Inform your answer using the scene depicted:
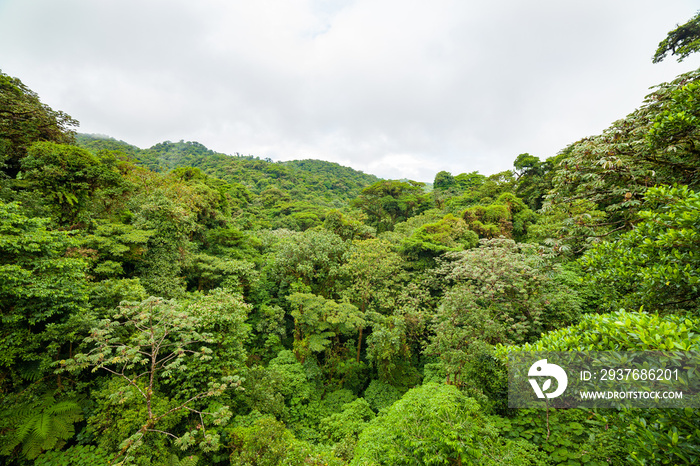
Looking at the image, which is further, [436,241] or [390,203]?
[390,203]

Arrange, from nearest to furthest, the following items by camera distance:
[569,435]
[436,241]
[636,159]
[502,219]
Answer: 1. [569,435]
2. [636,159]
3. [436,241]
4. [502,219]

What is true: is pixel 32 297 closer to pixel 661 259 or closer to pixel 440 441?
pixel 440 441

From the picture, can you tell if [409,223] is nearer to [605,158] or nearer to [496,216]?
[496,216]

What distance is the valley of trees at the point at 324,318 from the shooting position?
3.25 m

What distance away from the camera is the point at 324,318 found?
9883 mm

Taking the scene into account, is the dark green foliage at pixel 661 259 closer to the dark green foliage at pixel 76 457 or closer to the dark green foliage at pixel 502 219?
the dark green foliage at pixel 76 457

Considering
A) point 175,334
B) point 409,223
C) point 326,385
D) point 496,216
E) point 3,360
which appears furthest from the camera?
point 409,223

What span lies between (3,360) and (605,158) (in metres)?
12.9

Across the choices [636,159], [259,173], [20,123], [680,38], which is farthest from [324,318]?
[259,173]

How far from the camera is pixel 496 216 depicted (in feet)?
49.2

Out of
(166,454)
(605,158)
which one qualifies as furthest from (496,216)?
(166,454)

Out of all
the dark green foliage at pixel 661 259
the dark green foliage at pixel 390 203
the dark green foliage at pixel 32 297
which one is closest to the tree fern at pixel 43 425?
the dark green foliage at pixel 32 297

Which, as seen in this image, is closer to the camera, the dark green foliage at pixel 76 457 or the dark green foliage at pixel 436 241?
the dark green foliage at pixel 76 457

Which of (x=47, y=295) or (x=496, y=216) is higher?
(x=496, y=216)
